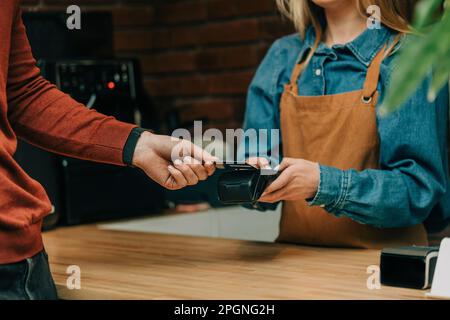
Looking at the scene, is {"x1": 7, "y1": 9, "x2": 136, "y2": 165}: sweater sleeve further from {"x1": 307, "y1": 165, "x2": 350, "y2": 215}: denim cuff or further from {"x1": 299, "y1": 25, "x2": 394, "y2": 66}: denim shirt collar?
{"x1": 299, "y1": 25, "x2": 394, "y2": 66}: denim shirt collar

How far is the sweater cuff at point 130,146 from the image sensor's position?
1.41 meters

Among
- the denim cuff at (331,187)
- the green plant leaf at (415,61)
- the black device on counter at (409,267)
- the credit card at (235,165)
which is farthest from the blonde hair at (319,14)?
the green plant leaf at (415,61)

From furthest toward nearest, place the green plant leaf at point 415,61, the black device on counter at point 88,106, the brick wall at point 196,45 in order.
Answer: the brick wall at point 196,45 < the black device on counter at point 88,106 < the green plant leaf at point 415,61

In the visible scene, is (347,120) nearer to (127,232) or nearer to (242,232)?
(127,232)

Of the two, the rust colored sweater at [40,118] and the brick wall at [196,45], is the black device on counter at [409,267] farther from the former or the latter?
the brick wall at [196,45]

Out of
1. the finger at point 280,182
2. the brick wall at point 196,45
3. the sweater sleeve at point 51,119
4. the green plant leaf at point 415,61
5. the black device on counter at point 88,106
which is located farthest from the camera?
the brick wall at point 196,45

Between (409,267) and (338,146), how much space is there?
499 mm

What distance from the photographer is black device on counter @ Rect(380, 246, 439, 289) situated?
1223 millimetres

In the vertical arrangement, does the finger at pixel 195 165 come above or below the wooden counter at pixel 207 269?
above

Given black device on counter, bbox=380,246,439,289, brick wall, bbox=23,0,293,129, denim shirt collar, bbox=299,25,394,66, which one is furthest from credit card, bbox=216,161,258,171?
brick wall, bbox=23,0,293,129

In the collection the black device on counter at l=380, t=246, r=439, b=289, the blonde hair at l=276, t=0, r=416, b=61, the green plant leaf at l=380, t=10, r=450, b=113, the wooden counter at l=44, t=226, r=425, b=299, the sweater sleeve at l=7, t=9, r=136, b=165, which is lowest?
the wooden counter at l=44, t=226, r=425, b=299

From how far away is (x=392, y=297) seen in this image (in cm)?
119

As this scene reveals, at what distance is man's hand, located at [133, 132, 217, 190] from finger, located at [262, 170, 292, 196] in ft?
0.42

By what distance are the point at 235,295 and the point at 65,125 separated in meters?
0.44
